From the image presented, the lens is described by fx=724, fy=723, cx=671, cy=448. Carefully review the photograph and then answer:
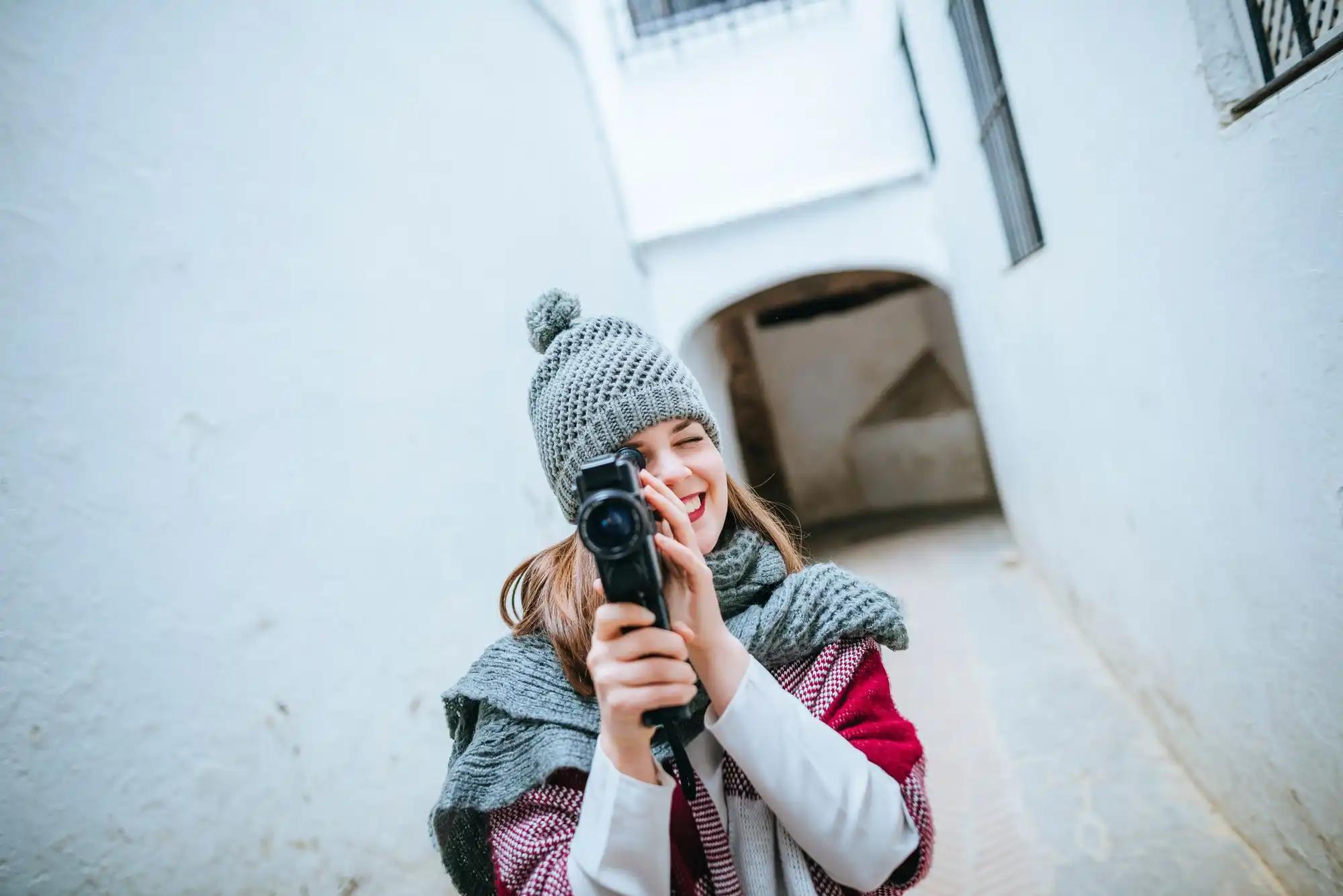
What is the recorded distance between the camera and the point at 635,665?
825mm

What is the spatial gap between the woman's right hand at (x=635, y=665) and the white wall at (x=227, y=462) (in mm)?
678

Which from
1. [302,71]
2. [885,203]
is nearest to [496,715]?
[302,71]

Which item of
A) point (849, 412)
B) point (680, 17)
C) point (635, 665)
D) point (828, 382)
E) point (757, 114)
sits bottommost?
point (849, 412)

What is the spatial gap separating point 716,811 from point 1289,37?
5.62 ft

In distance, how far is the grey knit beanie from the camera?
1077mm

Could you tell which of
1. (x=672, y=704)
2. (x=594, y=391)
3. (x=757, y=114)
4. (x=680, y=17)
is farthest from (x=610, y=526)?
(x=680, y=17)

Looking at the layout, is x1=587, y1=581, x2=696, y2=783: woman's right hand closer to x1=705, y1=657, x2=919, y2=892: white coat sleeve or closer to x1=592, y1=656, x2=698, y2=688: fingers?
x1=592, y1=656, x2=698, y2=688: fingers

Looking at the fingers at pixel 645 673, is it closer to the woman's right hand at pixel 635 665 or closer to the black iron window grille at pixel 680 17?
the woman's right hand at pixel 635 665

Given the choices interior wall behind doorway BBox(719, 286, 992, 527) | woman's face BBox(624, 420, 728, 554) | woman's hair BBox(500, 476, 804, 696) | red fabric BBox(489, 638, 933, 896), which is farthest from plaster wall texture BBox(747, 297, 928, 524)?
red fabric BBox(489, 638, 933, 896)

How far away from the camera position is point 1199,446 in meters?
1.92

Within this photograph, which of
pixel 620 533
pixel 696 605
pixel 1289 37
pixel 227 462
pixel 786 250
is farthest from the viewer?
pixel 786 250

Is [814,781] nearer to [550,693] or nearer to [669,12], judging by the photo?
[550,693]

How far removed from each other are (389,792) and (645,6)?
5145mm

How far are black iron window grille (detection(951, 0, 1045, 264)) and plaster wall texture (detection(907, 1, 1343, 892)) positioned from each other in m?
0.21
